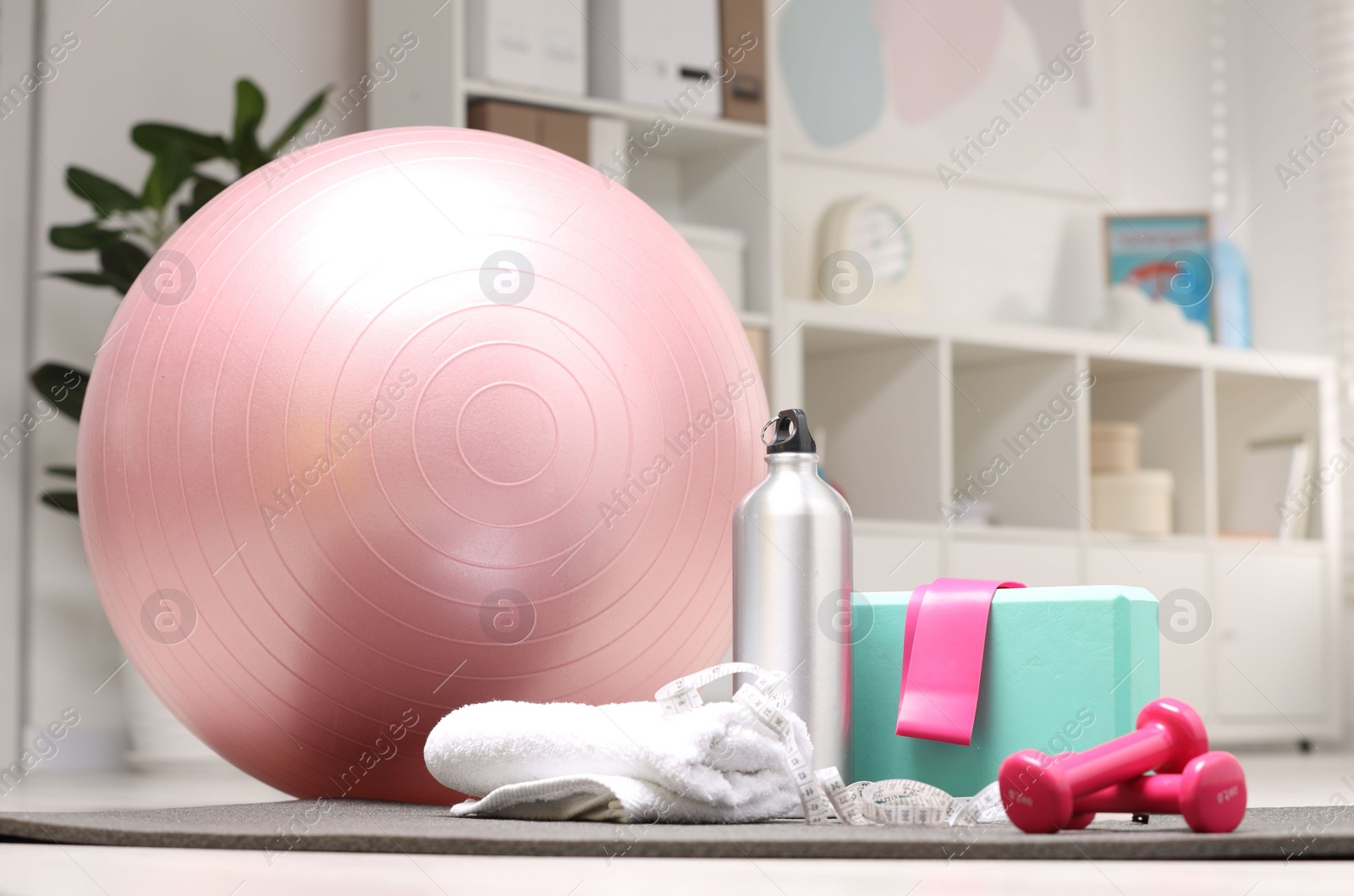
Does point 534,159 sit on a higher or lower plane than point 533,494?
higher

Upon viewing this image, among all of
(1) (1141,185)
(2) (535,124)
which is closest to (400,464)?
(2) (535,124)

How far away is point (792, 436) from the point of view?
1.12 meters

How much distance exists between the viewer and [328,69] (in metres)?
2.94

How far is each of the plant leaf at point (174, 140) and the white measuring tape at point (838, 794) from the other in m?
1.80

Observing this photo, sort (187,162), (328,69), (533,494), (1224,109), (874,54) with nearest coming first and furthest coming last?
(533,494)
(187,162)
(328,69)
(874,54)
(1224,109)

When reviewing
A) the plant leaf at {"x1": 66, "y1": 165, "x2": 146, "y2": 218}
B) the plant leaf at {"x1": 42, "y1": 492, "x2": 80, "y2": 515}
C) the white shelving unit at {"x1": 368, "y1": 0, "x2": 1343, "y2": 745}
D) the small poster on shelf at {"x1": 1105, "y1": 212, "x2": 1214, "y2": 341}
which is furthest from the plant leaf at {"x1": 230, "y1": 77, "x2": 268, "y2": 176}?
the small poster on shelf at {"x1": 1105, "y1": 212, "x2": 1214, "y2": 341}

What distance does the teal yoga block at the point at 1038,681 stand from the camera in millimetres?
1054

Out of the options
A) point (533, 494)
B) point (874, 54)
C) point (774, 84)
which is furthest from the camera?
point (874, 54)

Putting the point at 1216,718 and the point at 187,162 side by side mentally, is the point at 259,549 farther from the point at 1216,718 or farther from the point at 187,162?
the point at 1216,718

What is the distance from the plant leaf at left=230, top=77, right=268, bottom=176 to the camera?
247 centimetres

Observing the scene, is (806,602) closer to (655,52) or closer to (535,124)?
(535,124)

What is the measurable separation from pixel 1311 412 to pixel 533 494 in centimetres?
307

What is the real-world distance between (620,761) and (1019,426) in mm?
2569

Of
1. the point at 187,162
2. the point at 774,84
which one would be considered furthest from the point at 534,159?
the point at 774,84
